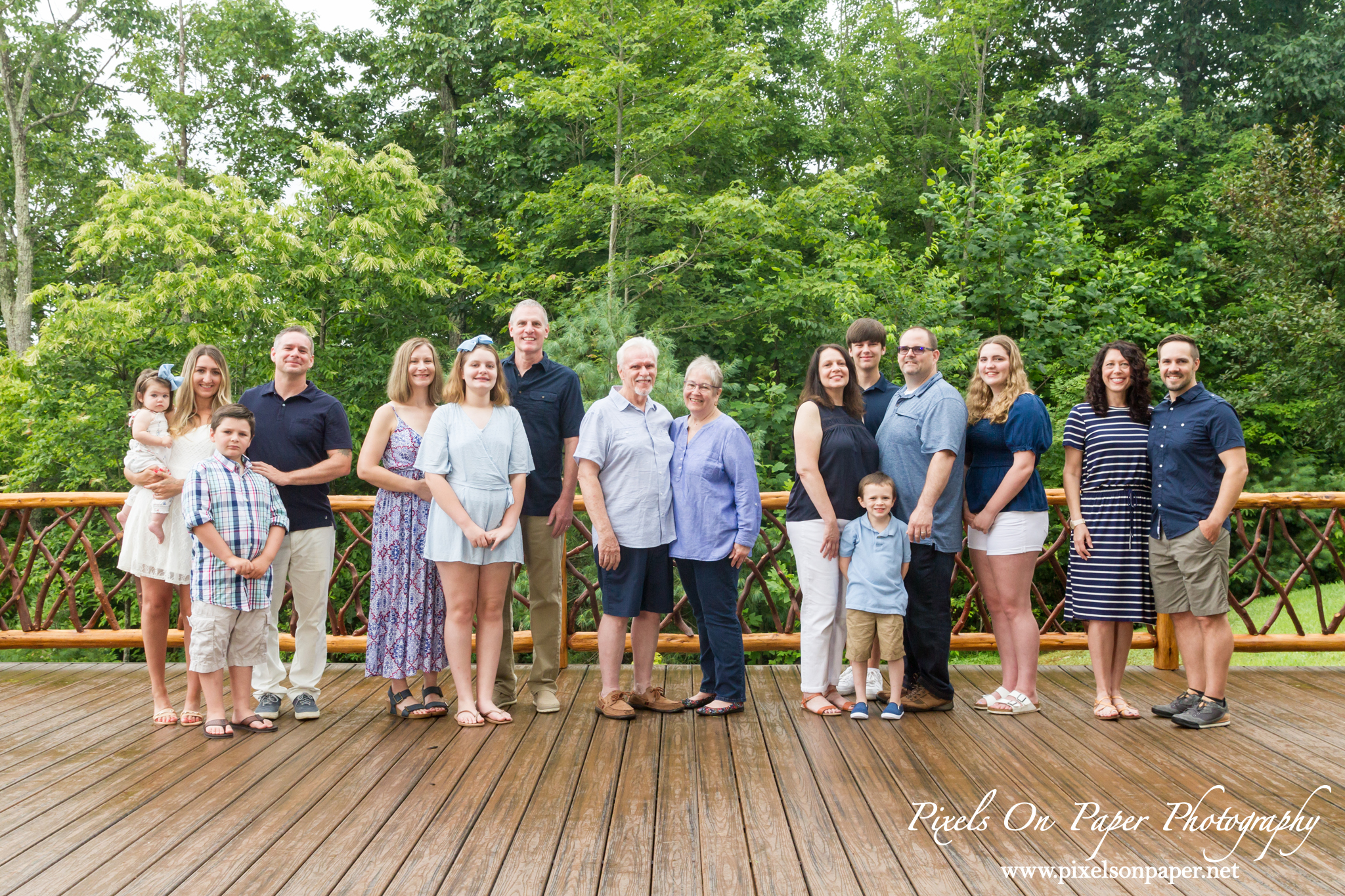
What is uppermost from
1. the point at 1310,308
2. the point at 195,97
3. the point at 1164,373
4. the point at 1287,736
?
the point at 195,97

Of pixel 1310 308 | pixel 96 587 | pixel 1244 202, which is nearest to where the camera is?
pixel 96 587

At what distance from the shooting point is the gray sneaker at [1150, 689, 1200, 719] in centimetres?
373

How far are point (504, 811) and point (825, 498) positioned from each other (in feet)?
5.71

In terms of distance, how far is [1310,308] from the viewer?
9.73m

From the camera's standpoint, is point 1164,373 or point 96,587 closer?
point 1164,373

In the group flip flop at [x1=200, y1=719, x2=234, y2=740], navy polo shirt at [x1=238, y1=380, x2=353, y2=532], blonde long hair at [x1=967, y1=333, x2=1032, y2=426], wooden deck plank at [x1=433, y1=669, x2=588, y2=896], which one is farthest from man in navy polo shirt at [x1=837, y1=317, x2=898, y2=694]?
flip flop at [x1=200, y1=719, x2=234, y2=740]

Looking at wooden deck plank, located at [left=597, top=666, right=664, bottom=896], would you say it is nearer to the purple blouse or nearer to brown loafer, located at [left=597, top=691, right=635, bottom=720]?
brown loafer, located at [left=597, top=691, right=635, bottom=720]

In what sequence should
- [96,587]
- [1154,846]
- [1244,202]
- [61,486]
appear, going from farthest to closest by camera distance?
[61,486] < [1244,202] < [96,587] < [1154,846]

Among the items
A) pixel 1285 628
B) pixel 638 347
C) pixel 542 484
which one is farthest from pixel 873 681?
pixel 1285 628

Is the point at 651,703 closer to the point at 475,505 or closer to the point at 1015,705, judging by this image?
the point at 475,505

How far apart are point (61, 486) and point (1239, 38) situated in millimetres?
18076

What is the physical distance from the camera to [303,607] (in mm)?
3807

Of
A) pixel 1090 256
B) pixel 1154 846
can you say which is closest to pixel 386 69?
pixel 1090 256

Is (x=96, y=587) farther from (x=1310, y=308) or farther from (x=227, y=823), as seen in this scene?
(x=1310, y=308)
